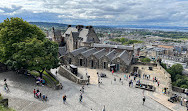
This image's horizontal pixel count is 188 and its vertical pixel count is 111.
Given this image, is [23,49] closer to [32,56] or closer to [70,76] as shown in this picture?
[32,56]

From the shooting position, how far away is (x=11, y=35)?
3170 centimetres

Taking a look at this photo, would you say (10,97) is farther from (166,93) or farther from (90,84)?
(166,93)

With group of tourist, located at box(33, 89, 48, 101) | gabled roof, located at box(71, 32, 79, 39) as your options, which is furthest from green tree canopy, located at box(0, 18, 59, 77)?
gabled roof, located at box(71, 32, 79, 39)

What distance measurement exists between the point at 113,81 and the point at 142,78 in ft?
30.2

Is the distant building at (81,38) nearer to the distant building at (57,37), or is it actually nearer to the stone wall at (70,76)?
the distant building at (57,37)

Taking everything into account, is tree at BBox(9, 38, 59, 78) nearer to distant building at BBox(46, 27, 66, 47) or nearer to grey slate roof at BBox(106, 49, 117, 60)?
grey slate roof at BBox(106, 49, 117, 60)

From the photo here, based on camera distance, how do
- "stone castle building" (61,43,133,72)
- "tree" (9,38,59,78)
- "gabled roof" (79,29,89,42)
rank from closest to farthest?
"tree" (9,38,59,78)
"stone castle building" (61,43,133,72)
"gabled roof" (79,29,89,42)

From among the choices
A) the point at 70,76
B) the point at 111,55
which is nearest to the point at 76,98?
the point at 70,76

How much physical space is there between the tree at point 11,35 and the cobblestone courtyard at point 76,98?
5202mm

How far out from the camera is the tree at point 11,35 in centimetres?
3133

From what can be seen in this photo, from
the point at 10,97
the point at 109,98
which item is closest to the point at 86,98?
the point at 109,98

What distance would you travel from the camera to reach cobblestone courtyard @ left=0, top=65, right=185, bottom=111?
72.8 feet

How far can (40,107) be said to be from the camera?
21.5m

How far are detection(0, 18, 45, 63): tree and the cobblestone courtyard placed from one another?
5.20 metres
